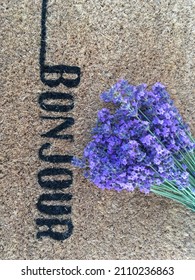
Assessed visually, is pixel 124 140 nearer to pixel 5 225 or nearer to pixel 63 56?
pixel 63 56

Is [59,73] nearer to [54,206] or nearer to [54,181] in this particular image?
[54,181]

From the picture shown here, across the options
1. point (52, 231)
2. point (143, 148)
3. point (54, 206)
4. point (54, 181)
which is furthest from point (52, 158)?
point (143, 148)

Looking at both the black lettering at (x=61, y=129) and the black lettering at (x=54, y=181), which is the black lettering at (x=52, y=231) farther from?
the black lettering at (x=61, y=129)

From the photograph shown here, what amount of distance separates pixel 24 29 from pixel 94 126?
533 millimetres

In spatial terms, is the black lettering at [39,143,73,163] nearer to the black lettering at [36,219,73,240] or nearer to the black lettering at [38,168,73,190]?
the black lettering at [38,168,73,190]

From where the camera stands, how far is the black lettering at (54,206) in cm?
182

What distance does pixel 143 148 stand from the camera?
1.67 m

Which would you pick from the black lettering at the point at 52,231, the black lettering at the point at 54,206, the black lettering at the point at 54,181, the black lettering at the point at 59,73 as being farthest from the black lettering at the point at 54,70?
the black lettering at the point at 52,231

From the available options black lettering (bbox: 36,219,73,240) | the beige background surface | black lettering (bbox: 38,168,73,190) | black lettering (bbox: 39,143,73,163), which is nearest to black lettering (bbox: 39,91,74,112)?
the beige background surface

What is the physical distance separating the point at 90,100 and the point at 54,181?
39cm

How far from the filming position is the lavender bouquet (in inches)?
62.7

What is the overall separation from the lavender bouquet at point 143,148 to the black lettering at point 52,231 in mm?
238

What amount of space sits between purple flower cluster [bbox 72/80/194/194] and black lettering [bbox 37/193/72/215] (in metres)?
0.18
